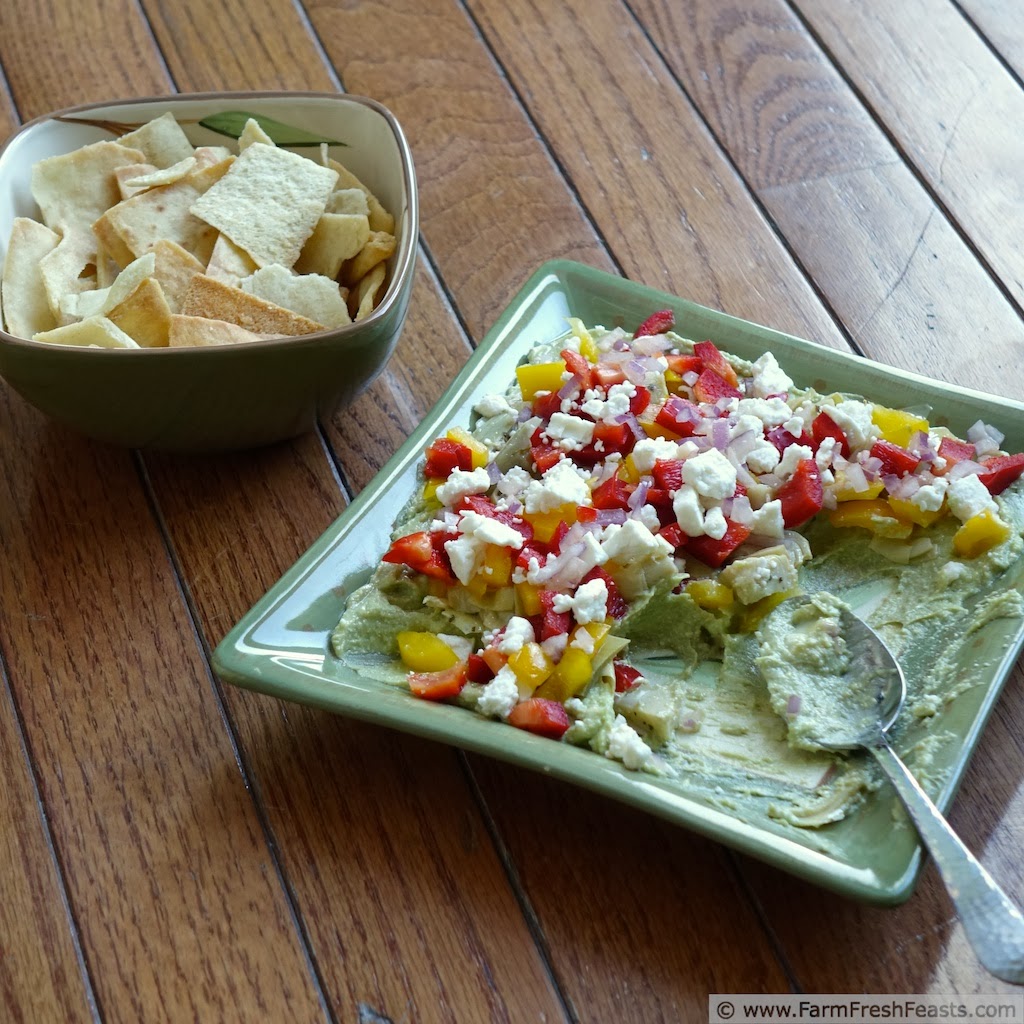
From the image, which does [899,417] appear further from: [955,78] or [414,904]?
[955,78]

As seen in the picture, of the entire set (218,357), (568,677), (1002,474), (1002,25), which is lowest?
(568,677)

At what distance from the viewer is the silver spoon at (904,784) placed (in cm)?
107

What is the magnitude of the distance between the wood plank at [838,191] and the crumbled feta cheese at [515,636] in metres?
0.83

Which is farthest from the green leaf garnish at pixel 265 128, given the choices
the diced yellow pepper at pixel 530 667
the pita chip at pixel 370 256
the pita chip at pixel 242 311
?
the diced yellow pepper at pixel 530 667

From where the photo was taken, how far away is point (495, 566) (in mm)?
1404

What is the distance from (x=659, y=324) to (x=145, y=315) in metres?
0.71

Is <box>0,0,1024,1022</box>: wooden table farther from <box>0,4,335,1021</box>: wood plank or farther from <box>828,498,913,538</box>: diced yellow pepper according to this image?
<box>828,498,913,538</box>: diced yellow pepper

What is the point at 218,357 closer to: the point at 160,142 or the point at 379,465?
the point at 379,465

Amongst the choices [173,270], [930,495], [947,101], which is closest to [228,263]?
[173,270]

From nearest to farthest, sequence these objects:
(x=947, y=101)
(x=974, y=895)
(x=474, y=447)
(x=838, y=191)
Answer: (x=974, y=895)
(x=474, y=447)
(x=838, y=191)
(x=947, y=101)

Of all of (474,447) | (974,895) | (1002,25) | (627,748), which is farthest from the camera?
(1002,25)

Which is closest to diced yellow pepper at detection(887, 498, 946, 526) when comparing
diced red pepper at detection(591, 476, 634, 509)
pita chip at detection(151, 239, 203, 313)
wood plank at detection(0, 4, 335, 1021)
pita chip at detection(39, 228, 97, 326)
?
diced red pepper at detection(591, 476, 634, 509)

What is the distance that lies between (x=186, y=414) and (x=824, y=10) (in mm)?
1580

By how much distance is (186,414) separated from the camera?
1588mm
